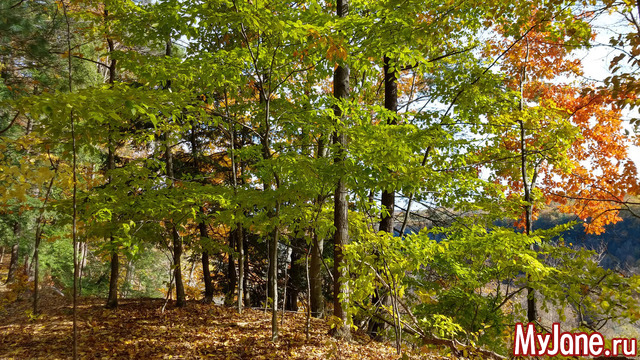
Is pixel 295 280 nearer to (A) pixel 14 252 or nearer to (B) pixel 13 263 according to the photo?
(A) pixel 14 252

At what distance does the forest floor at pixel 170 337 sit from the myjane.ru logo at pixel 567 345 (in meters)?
1.52

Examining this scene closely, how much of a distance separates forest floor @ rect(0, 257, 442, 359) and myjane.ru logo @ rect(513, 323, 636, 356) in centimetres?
152

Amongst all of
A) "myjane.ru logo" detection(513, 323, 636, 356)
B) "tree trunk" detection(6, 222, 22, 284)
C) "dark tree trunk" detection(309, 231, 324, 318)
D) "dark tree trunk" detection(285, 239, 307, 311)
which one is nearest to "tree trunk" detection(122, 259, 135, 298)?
"tree trunk" detection(6, 222, 22, 284)

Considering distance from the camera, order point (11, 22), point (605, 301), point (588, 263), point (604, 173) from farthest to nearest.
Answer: point (604, 173), point (11, 22), point (588, 263), point (605, 301)

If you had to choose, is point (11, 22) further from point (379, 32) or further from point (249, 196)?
point (379, 32)

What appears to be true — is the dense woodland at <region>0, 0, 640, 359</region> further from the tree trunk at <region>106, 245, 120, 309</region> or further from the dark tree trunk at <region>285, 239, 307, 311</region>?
the dark tree trunk at <region>285, 239, 307, 311</region>

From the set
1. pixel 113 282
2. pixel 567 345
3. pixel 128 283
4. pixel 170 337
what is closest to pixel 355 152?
pixel 567 345

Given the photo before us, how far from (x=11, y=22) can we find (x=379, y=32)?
10.8 metres

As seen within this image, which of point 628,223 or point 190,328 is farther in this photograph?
point 628,223

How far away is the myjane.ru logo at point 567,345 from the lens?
2.77 m

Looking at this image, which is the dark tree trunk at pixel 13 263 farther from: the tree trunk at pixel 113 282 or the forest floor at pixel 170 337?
the tree trunk at pixel 113 282

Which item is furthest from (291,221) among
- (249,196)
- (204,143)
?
(204,143)

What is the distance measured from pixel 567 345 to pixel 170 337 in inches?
233

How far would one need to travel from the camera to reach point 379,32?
389 centimetres
